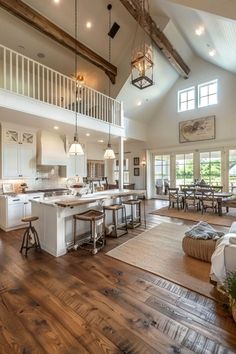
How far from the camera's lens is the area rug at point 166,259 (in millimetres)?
2488

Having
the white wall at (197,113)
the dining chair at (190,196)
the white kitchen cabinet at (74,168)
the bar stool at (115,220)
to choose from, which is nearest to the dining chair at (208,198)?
the dining chair at (190,196)

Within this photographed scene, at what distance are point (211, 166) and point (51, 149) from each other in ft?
20.2

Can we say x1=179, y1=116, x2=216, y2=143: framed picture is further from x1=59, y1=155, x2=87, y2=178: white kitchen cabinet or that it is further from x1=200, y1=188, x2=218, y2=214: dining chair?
x1=59, y1=155, x2=87, y2=178: white kitchen cabinet

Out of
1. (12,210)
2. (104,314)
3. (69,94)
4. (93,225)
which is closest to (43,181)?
(12,210)

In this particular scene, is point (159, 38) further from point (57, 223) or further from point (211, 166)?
point (57, 223)

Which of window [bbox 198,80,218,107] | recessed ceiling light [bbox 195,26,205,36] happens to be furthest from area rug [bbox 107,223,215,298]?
window [bbox 198,80,218,107]

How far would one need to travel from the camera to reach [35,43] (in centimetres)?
582

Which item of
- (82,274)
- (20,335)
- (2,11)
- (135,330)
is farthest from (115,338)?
(2,11)

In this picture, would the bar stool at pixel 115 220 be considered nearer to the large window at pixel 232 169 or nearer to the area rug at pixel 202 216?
the area rug at pixel 202 216

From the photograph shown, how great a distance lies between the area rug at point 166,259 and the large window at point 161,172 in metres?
5.18

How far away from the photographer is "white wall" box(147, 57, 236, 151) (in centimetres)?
721

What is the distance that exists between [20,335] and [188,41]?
8.70 m

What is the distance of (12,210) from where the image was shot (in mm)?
4734

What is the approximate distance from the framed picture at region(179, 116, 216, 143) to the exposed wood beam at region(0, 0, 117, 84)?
3702 millimetres
